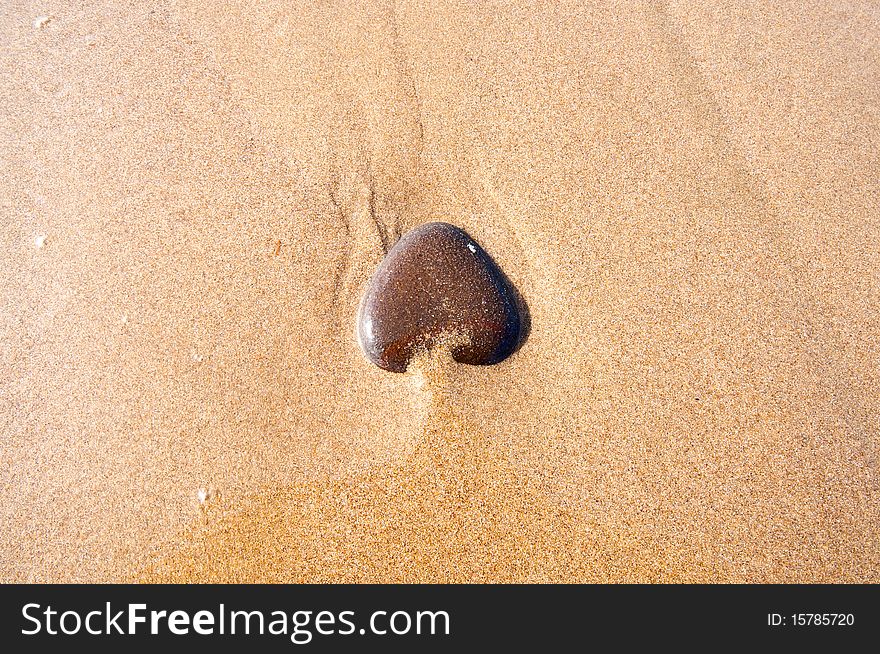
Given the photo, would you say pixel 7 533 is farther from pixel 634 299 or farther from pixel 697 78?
pixel 697 78

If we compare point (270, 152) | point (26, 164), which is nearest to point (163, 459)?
point (270, 152)

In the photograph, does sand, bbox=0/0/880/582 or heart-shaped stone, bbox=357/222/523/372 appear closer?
sand, bbox=0/0/880/582

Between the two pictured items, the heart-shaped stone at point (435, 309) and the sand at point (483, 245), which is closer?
the sand at point (483, 245)

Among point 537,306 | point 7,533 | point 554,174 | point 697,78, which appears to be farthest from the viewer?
point 697,78

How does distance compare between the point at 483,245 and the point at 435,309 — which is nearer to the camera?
the point at 435,309
